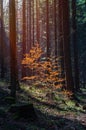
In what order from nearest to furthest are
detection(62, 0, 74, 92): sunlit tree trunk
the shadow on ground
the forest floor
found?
the shadow on ground
the forest floor
detection(62, 0, 74, 92): sunlit tree trunk

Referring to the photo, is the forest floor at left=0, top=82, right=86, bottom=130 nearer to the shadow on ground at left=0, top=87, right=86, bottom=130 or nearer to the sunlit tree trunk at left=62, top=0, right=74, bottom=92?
the shadow on ground at left=0, top=87, right=86, bottom=130

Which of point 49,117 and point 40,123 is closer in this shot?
point 40,123

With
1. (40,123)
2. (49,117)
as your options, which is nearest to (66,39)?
(49,117)

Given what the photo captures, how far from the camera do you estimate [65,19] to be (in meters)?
18.4

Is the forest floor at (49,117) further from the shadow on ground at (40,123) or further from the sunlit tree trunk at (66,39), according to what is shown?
the sunlit tree trunk at (66,39)

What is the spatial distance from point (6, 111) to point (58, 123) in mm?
2078

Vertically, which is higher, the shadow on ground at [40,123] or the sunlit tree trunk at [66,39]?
the sunlit tree trunk at [66,39]

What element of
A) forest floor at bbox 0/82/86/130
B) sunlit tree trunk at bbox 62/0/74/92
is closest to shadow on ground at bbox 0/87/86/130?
forest floor at bbox 0/82/86/130

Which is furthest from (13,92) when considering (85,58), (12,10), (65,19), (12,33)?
(85,58)

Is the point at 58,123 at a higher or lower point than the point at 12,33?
lower

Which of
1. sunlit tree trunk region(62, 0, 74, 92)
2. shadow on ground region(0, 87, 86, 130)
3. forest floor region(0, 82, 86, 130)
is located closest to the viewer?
shadow on ground region(0, 87, 86, 130)

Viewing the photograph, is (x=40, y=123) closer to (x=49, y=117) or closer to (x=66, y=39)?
(x=49, y=117)

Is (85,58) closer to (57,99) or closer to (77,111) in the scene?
(57,99)

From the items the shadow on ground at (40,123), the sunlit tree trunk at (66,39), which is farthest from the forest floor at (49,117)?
the sunlit tree trunk at (66,39)
